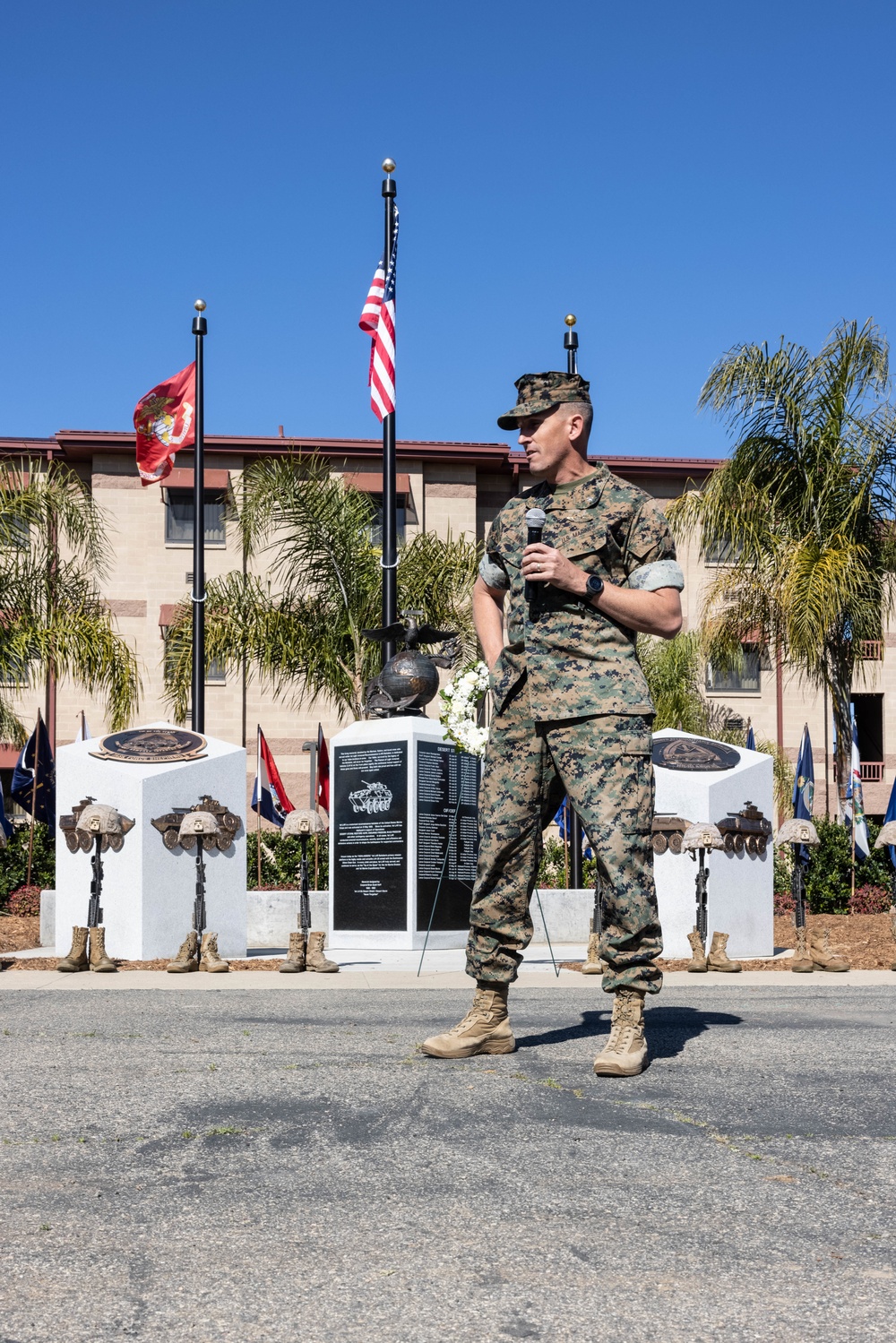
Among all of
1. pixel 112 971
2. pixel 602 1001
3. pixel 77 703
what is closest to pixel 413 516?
pixel 77 703

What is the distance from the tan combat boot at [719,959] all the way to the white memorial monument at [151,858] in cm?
343

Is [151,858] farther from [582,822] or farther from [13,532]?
[13,532]

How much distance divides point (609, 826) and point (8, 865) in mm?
13110

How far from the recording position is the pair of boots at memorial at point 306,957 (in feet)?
Result: 29.7

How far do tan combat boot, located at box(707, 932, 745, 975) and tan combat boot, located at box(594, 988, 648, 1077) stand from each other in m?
5.54

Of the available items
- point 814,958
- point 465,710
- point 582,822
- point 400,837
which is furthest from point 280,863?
point 582,822

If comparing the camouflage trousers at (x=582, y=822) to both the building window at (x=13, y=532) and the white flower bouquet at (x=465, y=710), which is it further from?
the building window at (x=13, y=532)

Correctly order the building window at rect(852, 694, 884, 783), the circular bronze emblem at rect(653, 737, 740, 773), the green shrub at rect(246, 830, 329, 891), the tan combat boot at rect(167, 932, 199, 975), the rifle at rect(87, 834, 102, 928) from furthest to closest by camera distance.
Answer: the building window at rect(852, 694, 884, 783) → the green shrub at rect(246, 830, 329, 891) → the circular bronze emblem at rect(653, 737, 740, 773) → the rifle at rect(87, 834, 102, 928) → the tan combat boot at rect(167, 932, 199, 975)

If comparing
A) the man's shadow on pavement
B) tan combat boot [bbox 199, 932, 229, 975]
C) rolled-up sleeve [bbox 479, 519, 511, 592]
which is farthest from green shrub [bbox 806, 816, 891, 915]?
rolled-up sleeve [bbox 479, 519, 511, 592]

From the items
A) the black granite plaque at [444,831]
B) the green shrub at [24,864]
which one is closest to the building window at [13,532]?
the green shrub at [24,864]

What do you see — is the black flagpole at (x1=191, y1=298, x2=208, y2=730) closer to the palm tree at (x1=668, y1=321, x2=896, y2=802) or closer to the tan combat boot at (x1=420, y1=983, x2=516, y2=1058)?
the palm tree at (x1=668, y1=321, x2=896, y2=802)

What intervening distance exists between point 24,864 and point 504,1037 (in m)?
12.9

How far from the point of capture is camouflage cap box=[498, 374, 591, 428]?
14.2 ft

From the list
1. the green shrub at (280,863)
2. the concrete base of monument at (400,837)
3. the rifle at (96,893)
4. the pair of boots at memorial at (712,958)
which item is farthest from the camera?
the green shrub at (280,863)
